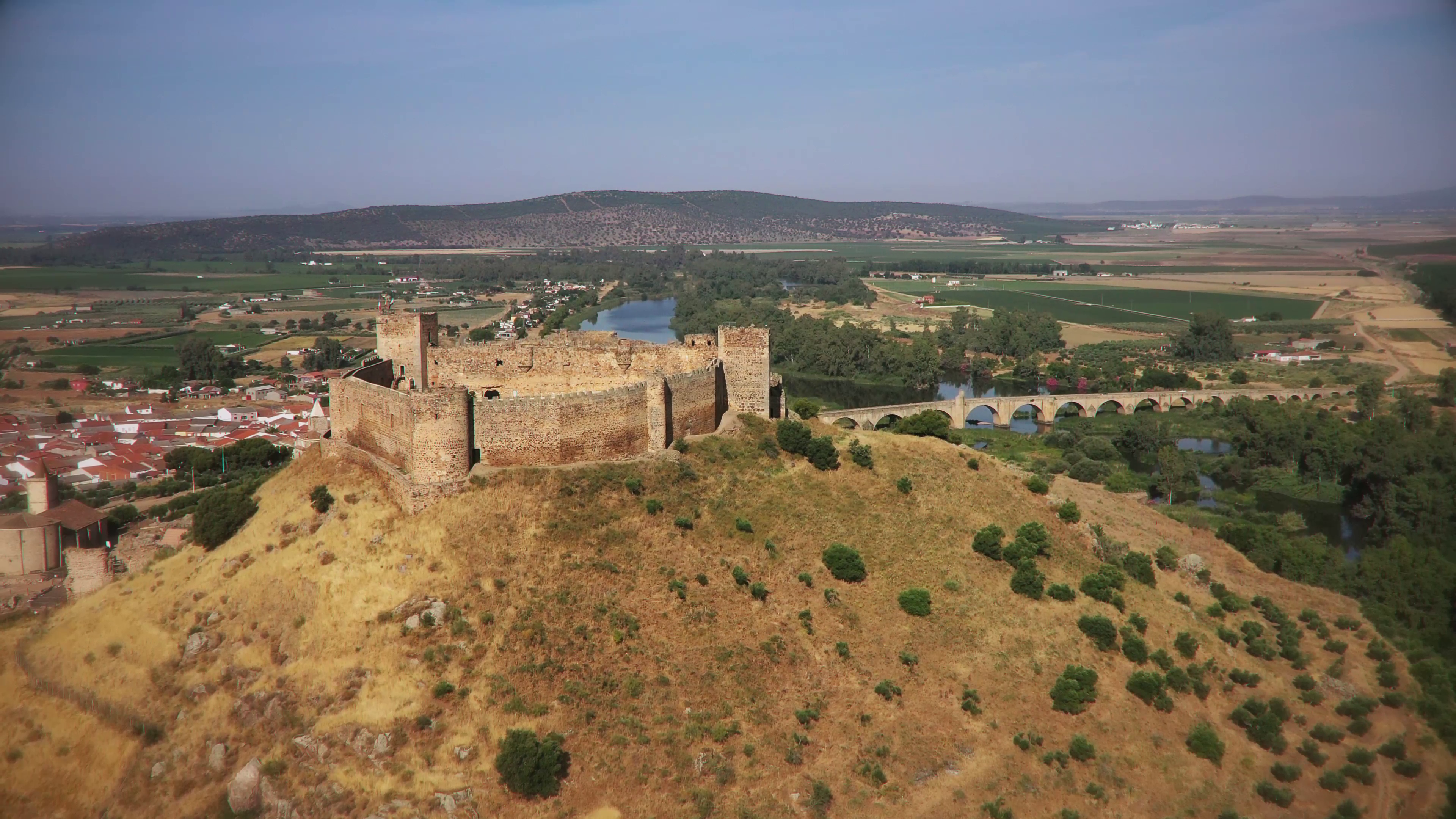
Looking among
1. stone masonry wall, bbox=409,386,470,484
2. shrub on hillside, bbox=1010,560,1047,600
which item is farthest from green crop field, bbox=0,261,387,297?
shrub on hillside, bbox=1010,560,1047,600

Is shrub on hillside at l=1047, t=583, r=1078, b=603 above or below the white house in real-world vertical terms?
below

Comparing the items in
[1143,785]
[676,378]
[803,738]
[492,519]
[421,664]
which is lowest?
[1143,785]

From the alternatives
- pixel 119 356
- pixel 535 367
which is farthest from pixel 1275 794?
pixel 119 356

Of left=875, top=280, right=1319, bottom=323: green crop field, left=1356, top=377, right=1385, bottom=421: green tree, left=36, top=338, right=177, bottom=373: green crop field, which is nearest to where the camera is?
left=1356, top=377, right=1385, bottom=421: green tree

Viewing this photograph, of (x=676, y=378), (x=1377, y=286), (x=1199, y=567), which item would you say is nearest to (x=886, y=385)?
(x=1377, y=286)

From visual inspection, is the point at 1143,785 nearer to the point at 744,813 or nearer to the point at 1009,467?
the point at 744,813

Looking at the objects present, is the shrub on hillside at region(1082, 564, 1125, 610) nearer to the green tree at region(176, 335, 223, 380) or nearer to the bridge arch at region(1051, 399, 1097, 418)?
the bridge arch at region(1051, 399, 1097, 418)
